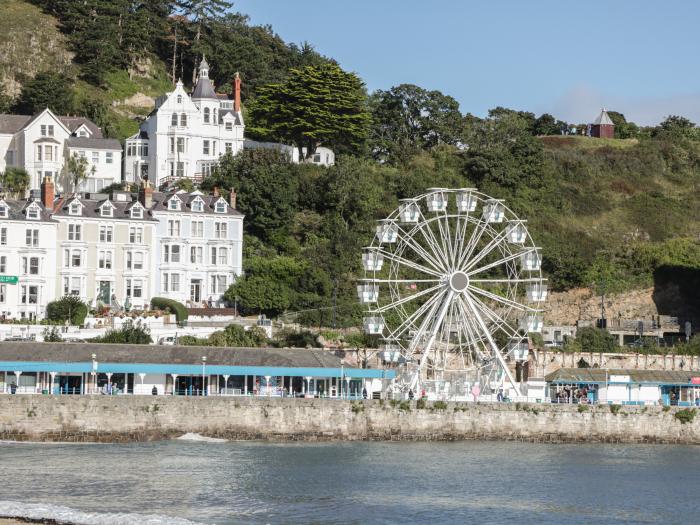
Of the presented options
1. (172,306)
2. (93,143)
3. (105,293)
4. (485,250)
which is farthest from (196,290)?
(485,250)

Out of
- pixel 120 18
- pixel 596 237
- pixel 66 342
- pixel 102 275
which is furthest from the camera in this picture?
pixel 120 18

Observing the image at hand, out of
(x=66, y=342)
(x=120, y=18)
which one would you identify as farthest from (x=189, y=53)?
(x=66, y=342)

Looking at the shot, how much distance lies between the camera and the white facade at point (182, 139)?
95.8 m

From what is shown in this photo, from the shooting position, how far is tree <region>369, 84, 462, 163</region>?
109750 mm

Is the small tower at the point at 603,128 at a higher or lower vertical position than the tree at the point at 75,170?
higher

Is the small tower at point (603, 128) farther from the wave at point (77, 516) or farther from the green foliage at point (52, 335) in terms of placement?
the wave at point (77, 516)

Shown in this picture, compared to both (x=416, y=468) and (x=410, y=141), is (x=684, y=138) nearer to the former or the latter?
(x=410, y=141)

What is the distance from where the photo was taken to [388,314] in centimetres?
8344

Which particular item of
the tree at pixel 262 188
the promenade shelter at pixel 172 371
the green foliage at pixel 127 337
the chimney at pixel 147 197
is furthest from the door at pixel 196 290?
the promenade shelter at pixel 172 371

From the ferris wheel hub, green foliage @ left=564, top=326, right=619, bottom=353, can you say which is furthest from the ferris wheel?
green foliage @ left=564, top=326, right=619, bottom=353

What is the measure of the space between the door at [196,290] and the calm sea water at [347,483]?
22088 millimetres

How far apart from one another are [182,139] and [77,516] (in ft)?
181

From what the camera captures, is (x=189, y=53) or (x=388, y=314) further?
(x=189, y=53)

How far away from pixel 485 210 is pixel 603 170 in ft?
131
